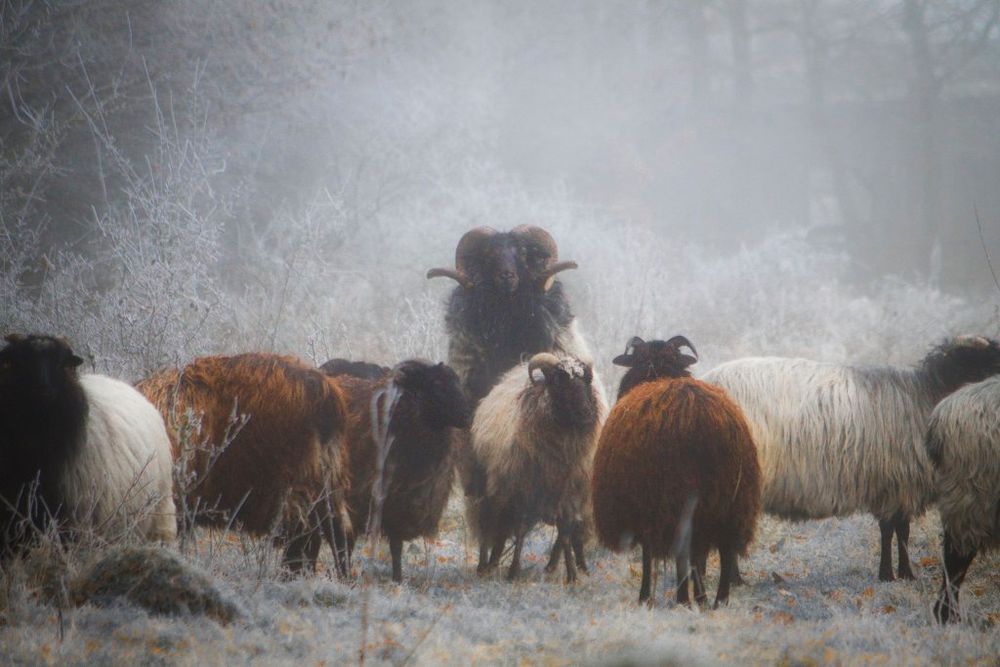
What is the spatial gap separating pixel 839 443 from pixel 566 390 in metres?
2.56

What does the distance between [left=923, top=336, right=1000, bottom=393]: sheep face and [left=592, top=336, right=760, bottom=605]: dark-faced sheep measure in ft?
9.21

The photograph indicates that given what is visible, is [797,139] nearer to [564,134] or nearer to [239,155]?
[564,134]

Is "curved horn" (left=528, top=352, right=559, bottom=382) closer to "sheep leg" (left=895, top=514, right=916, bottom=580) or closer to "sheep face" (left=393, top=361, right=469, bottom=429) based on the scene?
"sheep face" (left=393, top=361, right=469, bottom=429)

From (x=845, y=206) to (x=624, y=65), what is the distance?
812 centimetres

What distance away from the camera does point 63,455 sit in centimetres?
501

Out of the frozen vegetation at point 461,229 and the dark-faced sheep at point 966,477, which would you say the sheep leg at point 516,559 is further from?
the dark-faced sheep at point 966,477

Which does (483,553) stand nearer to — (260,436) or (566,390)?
(566,390)

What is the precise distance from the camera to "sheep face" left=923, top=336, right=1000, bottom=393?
755cm

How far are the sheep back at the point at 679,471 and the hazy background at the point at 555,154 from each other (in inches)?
250

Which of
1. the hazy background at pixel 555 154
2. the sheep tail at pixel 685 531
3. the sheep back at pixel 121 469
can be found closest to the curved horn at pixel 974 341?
the sheep tail at pixel 685 531

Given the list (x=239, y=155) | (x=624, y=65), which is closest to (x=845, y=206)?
(x=624, y=65)

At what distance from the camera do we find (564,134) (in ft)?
91.9

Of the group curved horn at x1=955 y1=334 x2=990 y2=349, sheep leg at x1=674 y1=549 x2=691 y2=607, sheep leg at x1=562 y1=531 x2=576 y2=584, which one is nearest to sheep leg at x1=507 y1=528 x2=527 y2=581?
sheep leg at x1=562 y1=531 x2=576 y2=584

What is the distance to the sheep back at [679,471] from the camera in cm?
574
